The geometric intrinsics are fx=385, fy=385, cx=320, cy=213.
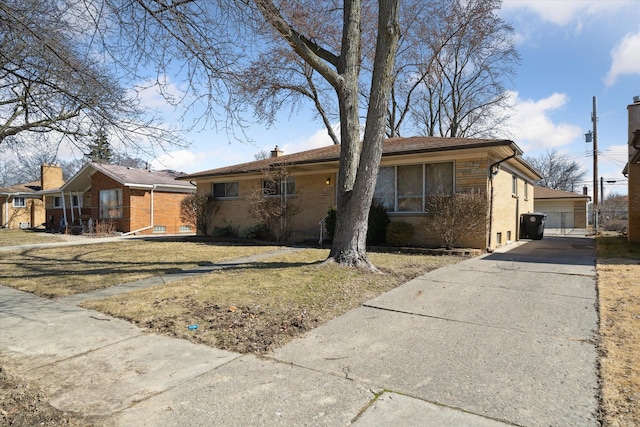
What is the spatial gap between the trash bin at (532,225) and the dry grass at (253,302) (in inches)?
396

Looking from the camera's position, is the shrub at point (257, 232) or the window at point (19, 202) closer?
the shrub at point (257, 232)

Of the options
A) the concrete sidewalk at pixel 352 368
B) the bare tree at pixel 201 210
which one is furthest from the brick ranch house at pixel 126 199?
the concrete sidewalk at pixel 352 368

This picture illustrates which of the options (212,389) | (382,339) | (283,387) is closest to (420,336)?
(382,339)

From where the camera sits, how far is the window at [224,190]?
56.7 feet

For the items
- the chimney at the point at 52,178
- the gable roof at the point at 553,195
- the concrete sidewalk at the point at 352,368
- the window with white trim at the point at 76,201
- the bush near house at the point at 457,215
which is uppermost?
the chimney at the point at 52,178

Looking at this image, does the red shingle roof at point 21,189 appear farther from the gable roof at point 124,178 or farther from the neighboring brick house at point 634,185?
the neighboring brick house at point 634,185

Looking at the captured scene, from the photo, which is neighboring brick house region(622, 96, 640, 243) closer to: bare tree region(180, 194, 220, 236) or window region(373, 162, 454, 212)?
window region(373, 162, 454, 212)

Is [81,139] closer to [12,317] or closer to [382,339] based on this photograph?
[12,317]

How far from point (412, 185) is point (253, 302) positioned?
27.6 feet

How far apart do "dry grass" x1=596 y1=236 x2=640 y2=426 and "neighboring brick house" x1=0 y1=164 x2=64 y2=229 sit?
35.2 m

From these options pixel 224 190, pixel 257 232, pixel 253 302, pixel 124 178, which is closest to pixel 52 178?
pixel 124 178

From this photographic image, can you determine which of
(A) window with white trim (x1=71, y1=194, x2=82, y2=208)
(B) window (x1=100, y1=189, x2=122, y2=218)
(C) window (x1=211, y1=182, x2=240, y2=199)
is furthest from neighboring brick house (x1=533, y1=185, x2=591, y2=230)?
(A) window with white trim (x1=71, y1=194, x2=82, y2=208)

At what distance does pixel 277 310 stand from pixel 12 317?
11.2ft

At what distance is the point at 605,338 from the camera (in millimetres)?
3918
